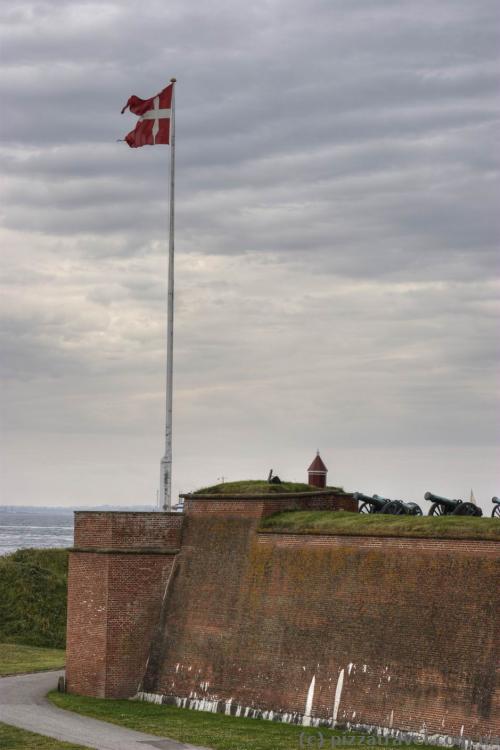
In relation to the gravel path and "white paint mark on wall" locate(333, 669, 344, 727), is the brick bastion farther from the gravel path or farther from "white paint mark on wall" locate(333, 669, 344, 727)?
the gravel path

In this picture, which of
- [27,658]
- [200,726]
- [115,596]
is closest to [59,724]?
[200,726]

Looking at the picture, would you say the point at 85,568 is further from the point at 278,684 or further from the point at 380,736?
the point at 380,736

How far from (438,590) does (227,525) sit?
7.42m

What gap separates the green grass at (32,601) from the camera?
44969 millimetres

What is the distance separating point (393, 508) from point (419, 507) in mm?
856

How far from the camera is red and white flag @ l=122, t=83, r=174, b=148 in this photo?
31.1 meters

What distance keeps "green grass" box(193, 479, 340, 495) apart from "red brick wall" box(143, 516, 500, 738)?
2.42 feet

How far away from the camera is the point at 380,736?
2269 cm

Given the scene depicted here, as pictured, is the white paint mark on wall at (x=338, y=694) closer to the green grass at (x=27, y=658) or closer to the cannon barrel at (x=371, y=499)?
the cannon barrel at (x=371, y=499)

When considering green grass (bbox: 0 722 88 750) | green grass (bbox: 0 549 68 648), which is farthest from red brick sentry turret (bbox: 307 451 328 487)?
green grass (bbox: 0 549 68 648)

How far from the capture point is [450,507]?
94.9ft

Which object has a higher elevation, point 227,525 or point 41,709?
point 227,525

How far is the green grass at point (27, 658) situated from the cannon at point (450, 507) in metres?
13.8

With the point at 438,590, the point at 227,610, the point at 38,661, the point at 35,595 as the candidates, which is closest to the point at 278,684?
the point at 227,610
